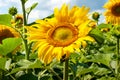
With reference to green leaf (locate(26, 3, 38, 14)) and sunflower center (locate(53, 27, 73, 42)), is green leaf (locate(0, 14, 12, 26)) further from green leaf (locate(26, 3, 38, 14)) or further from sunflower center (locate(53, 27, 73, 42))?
sunflower center (locate(53, 27, 73, 42))

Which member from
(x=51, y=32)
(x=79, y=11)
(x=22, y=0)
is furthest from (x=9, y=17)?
(x=79, y=11)

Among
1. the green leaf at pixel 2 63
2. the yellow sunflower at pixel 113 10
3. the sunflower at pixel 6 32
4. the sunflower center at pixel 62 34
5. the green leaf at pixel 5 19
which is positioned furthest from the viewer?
the yellow sunflower at pixel 113 10

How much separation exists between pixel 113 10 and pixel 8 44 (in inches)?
102

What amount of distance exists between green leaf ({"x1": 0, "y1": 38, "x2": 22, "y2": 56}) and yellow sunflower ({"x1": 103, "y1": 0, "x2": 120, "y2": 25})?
2.45 m

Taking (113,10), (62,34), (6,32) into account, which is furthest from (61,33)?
(113,10)

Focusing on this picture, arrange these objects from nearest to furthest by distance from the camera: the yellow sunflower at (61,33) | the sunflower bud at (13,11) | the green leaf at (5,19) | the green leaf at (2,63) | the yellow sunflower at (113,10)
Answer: the yellow sunflower at (61,33) → the green leaf at (2,63) → the green leaf at (5,19) → the yellow sunflower at (113,10) → the sunflower bud at (13,11)

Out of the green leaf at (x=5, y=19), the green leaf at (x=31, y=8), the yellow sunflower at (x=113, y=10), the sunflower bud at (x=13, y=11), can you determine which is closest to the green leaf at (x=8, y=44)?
the green leaf at (x=5, y=19)

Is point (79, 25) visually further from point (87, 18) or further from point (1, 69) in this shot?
point (1, 69)

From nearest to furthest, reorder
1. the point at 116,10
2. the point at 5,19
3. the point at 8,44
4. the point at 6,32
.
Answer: the point at 8,44 < the point at 5,19 < the point at 6,32 < the point at 116,10

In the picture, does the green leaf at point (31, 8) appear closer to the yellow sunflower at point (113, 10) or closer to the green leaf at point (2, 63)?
the green leaf at point (2, 63)

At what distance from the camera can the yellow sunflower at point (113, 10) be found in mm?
4730

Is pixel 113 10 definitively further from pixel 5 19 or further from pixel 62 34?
pixel 62 34

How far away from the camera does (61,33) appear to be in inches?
88.7

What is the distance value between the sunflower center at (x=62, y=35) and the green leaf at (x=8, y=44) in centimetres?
27
